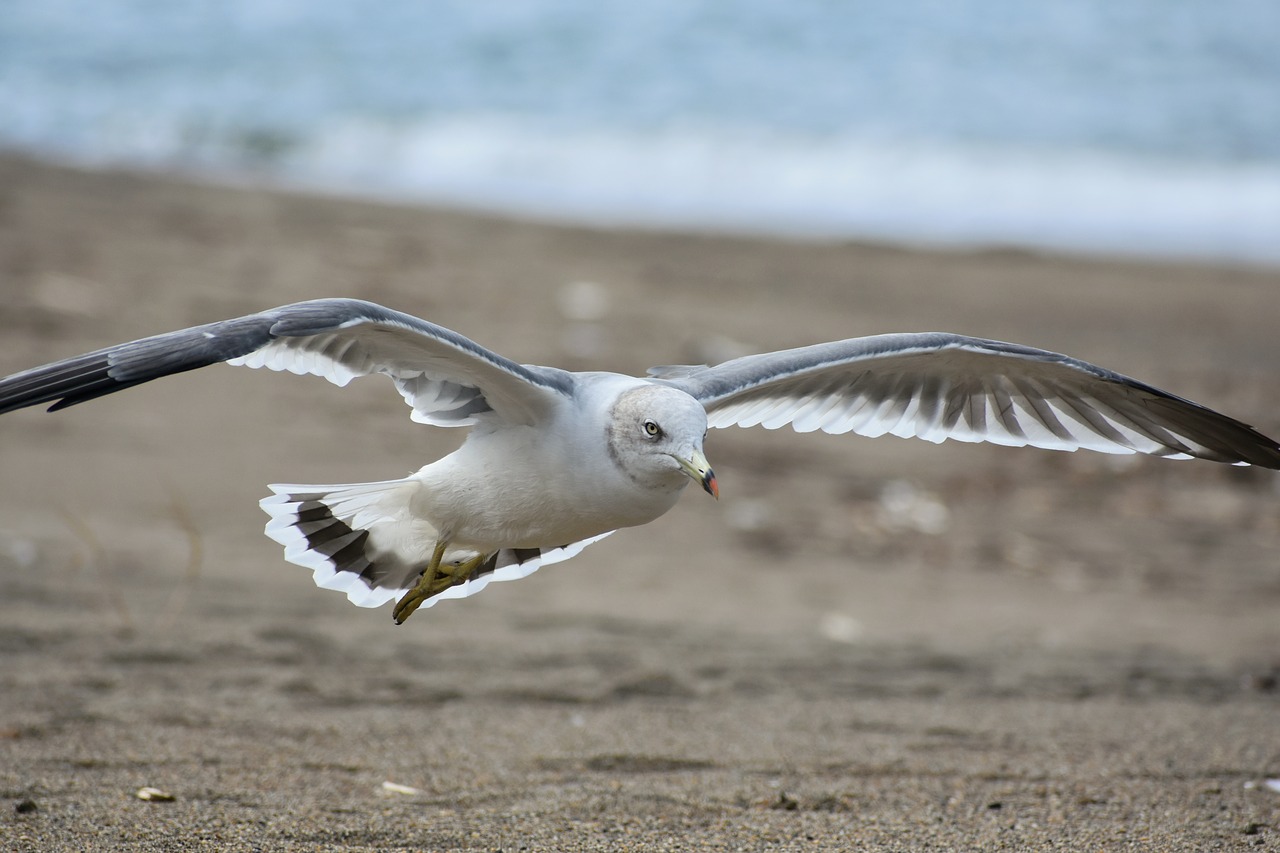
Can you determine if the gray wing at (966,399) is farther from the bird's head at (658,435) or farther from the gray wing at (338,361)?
the gray wing at (338,361)

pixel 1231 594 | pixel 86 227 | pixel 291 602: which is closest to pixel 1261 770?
pixel 1231 594

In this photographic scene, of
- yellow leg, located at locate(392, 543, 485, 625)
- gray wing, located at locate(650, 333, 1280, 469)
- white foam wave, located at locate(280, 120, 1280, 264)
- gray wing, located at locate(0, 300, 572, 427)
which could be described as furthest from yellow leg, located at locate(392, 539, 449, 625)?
white foam wave, located at locate(280, 120, 1280, 264)

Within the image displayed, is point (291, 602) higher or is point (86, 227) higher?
point (86, 227)

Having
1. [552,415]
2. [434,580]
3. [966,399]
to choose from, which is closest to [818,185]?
[966,399]

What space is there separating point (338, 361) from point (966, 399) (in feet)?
7.45

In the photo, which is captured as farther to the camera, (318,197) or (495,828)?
(318,197)

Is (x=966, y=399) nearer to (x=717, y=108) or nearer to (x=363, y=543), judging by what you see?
(x=363, y=543)

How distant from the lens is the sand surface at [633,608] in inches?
157

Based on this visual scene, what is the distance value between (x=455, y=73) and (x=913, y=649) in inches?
600

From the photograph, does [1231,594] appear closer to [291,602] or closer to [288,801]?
[291,602]

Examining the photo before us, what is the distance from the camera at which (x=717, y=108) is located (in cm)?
1814

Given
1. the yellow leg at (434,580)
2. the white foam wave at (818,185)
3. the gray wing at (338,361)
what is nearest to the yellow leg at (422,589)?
the yellow leg at (434,580)

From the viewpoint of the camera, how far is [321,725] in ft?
15.0

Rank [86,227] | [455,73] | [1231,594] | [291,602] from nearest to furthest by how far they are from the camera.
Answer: [291,602] < [1231,594] < [86,227] < [455,73]
